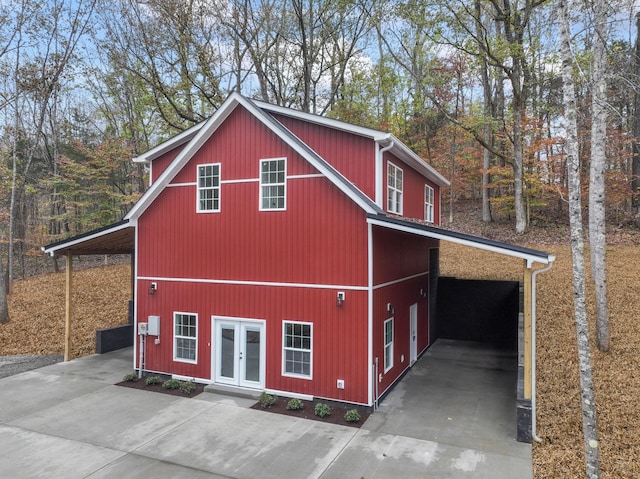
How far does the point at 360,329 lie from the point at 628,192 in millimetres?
19497

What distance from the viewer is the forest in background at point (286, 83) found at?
1667 centimetres

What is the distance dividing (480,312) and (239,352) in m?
8.67

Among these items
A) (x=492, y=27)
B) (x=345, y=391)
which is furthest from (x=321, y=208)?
(x=492, y=27)

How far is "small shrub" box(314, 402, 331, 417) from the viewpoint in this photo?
8139 mm

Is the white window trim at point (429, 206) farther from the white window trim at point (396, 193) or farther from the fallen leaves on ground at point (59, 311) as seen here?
the fallen leaves on ground at point (59, 311)

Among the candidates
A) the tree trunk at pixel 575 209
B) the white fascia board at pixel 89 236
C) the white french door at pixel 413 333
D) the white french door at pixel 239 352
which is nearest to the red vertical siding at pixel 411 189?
the white french door at pixel 413 333

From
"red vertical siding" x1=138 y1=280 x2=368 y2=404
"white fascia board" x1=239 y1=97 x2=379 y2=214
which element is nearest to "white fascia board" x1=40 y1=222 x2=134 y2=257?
"red vertical siding" x1=138 y1=280 x2=368 y2=404

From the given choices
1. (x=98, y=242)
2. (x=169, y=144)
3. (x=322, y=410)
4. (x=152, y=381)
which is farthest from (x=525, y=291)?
(x=98, y=242)

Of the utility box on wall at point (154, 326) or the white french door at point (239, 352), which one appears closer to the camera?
the white french door at point (239, 352)

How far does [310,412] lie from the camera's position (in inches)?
331

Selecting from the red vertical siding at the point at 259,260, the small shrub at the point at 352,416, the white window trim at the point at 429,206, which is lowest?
the small shrub at the point at 352,416

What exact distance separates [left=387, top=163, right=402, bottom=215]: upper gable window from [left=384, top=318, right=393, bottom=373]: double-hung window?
2.77 meters

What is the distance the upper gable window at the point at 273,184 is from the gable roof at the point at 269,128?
0.63 meters

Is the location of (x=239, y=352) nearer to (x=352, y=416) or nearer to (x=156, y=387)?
(x=156, y=387)
